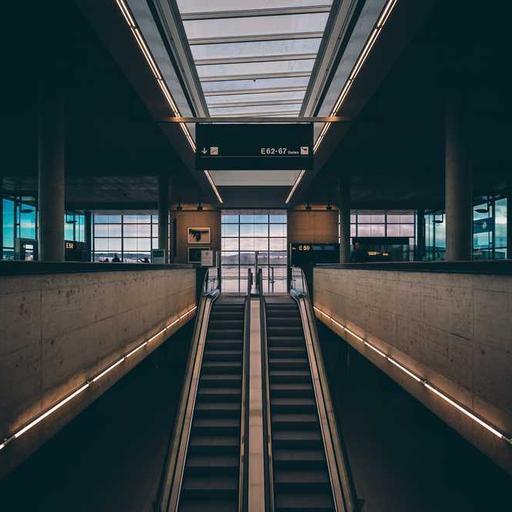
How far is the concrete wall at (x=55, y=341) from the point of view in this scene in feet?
13.9

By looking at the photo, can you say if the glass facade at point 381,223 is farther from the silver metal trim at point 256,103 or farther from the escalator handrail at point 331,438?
the escalator handrail at point 331,438

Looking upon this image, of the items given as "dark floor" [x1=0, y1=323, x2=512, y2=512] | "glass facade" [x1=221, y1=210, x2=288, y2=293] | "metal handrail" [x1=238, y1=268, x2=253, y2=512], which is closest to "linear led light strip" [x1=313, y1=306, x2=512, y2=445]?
"dark floor" [x1=0, y1=323, x2=512, y2=512]

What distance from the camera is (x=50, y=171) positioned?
8656mm

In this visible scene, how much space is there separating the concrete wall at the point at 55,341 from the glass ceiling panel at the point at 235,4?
14.5ft

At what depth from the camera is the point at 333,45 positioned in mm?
A: 7715

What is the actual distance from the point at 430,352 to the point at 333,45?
5538 millimetres

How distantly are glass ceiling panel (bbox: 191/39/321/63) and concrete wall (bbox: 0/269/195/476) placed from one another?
4.50 metres

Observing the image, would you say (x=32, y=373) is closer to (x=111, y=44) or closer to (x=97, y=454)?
(x=111, y=44)

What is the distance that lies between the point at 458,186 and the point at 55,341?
819 cm

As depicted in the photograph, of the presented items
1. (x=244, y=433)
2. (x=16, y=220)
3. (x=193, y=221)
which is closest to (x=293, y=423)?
(x=244, y=433)

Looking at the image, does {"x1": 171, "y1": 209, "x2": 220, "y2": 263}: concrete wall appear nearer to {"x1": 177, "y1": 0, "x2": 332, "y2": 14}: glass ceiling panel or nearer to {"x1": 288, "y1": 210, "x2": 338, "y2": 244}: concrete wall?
{"x1": 288, "y1": 210, "x2": 338, "y2": 244}: concrete wall

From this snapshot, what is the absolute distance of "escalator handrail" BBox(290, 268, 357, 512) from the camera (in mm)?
7199

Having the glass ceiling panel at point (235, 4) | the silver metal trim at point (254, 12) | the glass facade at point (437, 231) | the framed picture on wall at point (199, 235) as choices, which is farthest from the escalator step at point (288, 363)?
the glass facade at point (437, 231)

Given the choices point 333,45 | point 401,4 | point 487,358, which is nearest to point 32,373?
point 487,358
